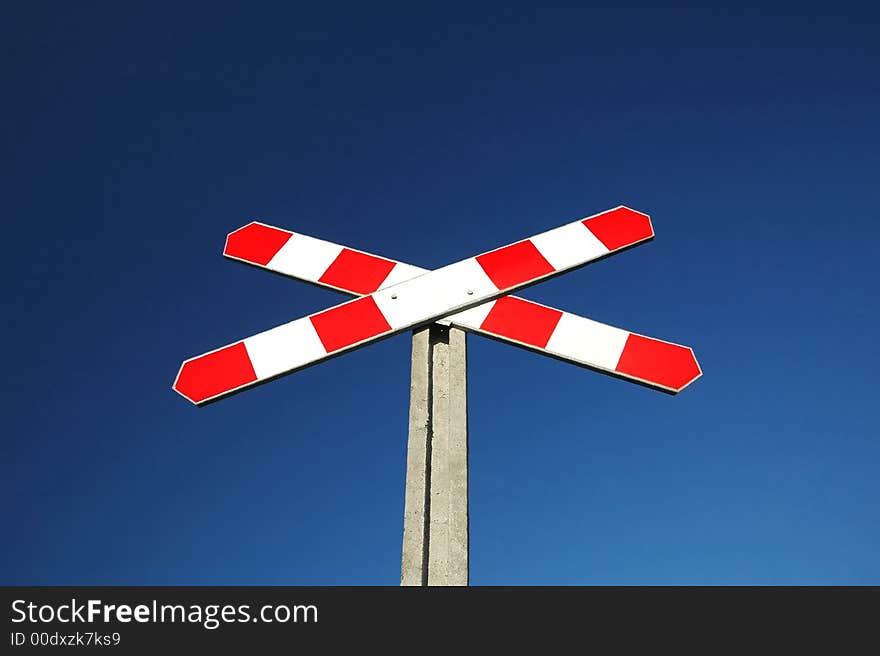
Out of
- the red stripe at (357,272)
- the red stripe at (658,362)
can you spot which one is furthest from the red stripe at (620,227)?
the red stripe at (357,272)

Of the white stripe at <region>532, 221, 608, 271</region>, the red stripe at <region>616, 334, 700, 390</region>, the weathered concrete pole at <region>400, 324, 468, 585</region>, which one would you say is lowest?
the weathered concrete pole at <region>400, 324, 468, 585</region>

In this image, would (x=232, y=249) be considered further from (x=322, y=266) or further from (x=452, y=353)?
(x=452, y=353)

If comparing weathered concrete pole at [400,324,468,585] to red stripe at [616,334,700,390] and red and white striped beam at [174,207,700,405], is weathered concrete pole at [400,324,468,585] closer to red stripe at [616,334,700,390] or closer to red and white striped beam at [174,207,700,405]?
red and white striped beam at [174,207,700,405]

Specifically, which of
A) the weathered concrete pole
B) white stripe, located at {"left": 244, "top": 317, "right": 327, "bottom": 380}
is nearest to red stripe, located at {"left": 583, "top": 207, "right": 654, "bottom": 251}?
the weathered concrete pole

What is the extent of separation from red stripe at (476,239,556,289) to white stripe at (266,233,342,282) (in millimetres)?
682

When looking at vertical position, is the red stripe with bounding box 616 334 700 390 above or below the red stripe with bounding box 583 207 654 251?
below

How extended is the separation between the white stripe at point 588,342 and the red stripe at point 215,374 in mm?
1092

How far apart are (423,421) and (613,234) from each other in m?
1.03

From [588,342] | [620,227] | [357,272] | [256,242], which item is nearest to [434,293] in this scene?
[357,272]

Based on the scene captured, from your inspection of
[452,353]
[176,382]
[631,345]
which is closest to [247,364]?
[176,382]

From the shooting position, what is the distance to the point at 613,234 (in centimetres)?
318

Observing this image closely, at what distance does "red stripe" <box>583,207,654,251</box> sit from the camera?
317 centimetres

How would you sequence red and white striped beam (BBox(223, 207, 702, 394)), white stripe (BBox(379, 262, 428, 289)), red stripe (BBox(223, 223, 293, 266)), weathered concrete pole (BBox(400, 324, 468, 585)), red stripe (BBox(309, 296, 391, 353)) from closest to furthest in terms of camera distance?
weathered concrete pole (BBox(400, 324, 468, 585)) < red stripe (BBox(309, 296, 391, 353)) < red and white striped beam (BBox(223, 207, 702, 394)) < white stripe (BBox(379, 262, 428, 289)) < red stripe (BBox(223, 223, 293, 266))
